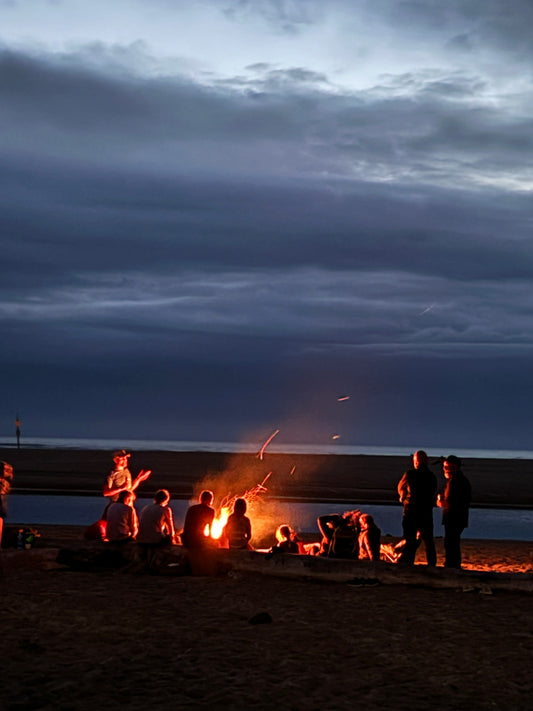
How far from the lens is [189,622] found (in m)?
9.85

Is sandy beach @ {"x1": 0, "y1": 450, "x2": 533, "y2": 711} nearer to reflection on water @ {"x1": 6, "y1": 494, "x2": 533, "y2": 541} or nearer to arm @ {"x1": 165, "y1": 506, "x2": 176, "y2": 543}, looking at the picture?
arm @ {"x1": 165, "y1": 506, "x2": 176, "y2": 543}

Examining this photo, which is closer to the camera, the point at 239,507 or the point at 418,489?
the point at 418,489

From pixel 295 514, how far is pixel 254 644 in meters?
20.5

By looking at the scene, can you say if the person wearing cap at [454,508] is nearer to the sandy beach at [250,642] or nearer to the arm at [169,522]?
the sandy beach at [250,642]

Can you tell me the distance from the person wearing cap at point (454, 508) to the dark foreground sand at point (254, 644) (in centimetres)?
129

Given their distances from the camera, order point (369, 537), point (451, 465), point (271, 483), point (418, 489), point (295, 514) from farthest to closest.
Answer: point (271, 483)
point (295, 514)
point (369, 537)
point (418, 489)
point (451, 465)

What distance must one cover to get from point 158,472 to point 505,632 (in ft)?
146

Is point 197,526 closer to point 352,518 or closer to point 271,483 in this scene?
point 352,518

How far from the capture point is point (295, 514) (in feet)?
95.8

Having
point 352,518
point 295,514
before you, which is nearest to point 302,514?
point 295,514

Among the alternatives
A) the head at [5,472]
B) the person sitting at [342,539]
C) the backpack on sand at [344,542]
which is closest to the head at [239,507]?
the person sitting at [342,539]

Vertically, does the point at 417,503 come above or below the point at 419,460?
below

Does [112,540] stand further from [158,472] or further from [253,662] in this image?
[158,472]

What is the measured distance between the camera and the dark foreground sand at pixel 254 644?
703cm
